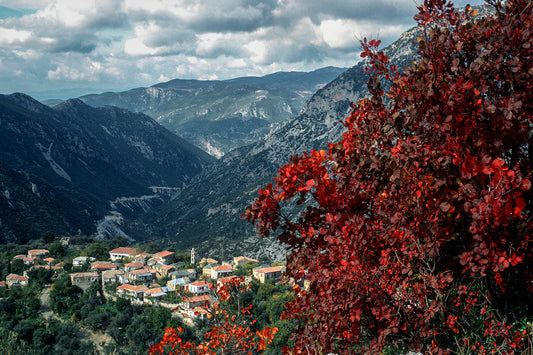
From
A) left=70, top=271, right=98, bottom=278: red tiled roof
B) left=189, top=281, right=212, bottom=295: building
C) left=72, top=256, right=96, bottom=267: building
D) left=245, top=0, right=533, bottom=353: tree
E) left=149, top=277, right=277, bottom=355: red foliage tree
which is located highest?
left=245, top=0, right=533, bottom=353: tree

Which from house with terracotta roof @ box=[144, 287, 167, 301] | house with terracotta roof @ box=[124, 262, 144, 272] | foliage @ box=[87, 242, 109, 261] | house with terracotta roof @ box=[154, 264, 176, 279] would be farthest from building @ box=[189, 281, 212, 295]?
foliage @ box=[87, 242, 109, 261]

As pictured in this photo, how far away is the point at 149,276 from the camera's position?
63688 mm

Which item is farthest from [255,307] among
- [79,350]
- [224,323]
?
[224,323]

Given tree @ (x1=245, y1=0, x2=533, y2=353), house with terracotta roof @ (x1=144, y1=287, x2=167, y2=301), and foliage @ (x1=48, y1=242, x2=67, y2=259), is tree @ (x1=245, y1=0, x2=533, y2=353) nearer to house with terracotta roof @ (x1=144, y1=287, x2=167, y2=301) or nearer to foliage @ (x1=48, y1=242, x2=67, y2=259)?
house with terracotta roof @ (x1=144, y1=287, x2=167, y2=301)

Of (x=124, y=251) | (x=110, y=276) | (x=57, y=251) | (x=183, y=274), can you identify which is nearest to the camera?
(x=110, y=276)

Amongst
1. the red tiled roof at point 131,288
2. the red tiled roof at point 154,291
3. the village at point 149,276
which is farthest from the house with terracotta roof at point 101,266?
the red tiled roof at point 154,291

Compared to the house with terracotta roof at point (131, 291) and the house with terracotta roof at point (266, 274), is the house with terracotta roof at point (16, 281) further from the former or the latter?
the house with terracotta roof at point (266, 274)

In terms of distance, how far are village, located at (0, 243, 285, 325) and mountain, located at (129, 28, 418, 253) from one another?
6343 cm

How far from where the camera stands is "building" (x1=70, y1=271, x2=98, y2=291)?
56562 mm

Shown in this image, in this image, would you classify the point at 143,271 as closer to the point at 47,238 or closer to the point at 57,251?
the point at 57,251

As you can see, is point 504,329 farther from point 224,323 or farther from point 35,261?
point 35,261

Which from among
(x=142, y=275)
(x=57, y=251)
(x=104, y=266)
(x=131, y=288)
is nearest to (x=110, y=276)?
(x=142, y=275)

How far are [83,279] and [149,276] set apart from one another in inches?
398

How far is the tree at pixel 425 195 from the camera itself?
479cm
